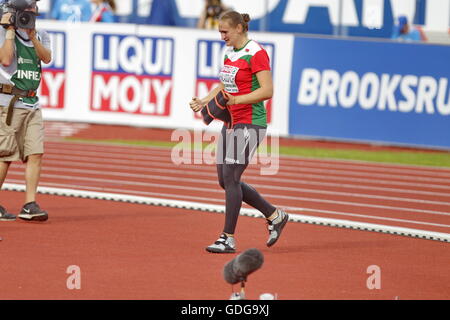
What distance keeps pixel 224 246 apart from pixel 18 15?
2858 mm

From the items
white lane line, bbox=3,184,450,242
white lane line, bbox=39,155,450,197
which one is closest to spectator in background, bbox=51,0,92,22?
white lane line, bbox=39,155,450,197

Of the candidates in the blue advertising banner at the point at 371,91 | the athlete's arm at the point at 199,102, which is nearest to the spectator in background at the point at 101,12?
the blue advertising banner at the point at 371,91

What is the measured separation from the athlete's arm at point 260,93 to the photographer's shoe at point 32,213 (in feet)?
8.01

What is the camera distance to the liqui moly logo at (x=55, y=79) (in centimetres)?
2081

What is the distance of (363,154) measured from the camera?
60.8 ft

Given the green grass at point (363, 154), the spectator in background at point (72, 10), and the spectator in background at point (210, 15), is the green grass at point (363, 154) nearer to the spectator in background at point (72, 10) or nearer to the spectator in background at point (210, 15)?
the spectator in background at point (210, 15)

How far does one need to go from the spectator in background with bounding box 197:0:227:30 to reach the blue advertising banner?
88.2 inches

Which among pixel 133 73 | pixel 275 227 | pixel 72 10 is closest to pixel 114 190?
pixel 275 227

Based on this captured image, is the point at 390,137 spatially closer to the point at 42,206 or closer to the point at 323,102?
the point at 323,102

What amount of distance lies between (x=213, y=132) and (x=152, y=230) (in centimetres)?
866

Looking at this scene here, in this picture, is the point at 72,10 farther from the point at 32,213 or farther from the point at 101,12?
the point at 32,213

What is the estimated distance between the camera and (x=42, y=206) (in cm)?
1266

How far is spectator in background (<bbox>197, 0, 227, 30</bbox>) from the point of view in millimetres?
21406
